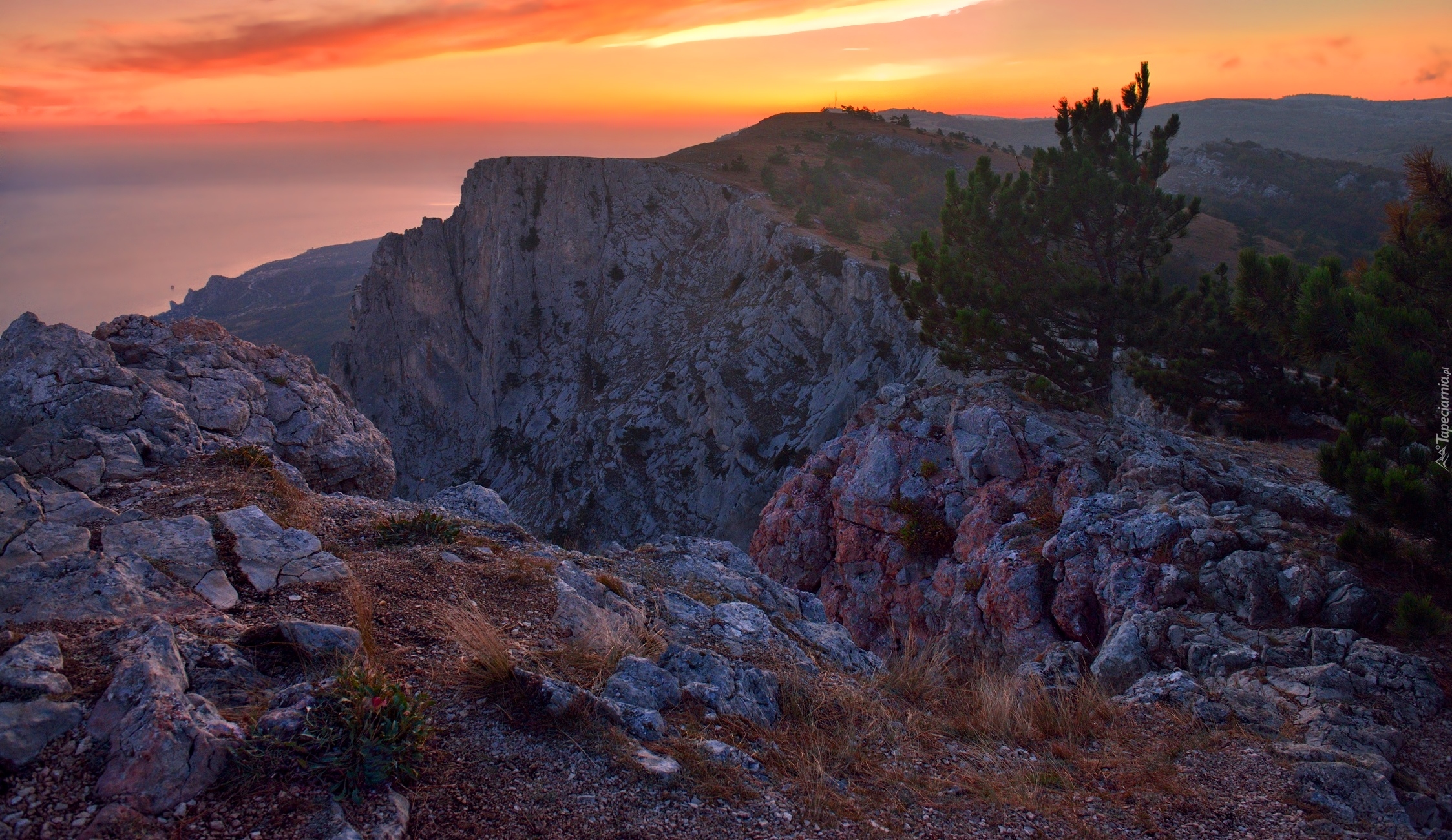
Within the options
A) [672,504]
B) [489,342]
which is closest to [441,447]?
[489,342]

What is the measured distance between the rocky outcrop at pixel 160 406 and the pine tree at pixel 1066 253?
11813 millimetres

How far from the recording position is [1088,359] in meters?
15.2

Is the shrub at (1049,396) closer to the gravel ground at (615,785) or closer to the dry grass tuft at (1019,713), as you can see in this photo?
the gravel ground at (615,785)

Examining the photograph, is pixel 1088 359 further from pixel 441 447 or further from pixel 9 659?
pixel 441 447

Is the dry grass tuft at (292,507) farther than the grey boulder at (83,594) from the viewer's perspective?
Yes

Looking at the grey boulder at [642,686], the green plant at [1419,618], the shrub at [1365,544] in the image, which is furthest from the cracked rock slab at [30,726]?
the shrub at [1365,544]

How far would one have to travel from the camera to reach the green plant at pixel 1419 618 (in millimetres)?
6301

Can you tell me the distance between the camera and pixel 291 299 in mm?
87125

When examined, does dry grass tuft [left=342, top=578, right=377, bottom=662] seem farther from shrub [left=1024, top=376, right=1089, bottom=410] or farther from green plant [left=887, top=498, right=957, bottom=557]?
shrub [left=1024, top=376, right=1089, bottom=410]

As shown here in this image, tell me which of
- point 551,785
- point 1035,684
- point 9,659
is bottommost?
point 1035,684

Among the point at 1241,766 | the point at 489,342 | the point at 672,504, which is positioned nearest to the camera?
the point at 1241,766

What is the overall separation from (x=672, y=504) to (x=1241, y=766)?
24865 mm

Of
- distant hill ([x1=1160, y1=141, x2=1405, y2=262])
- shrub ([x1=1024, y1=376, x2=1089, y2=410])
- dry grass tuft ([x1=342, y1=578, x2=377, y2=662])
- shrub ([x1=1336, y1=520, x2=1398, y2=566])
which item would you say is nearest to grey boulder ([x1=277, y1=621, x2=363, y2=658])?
dry grass tuft ([x1=342, y1=578, x2=377, y2=662])

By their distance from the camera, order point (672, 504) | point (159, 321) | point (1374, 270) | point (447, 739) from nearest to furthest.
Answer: point (447, 739) < point (1374, 270) < point (159, 321) < point (672, 504)
